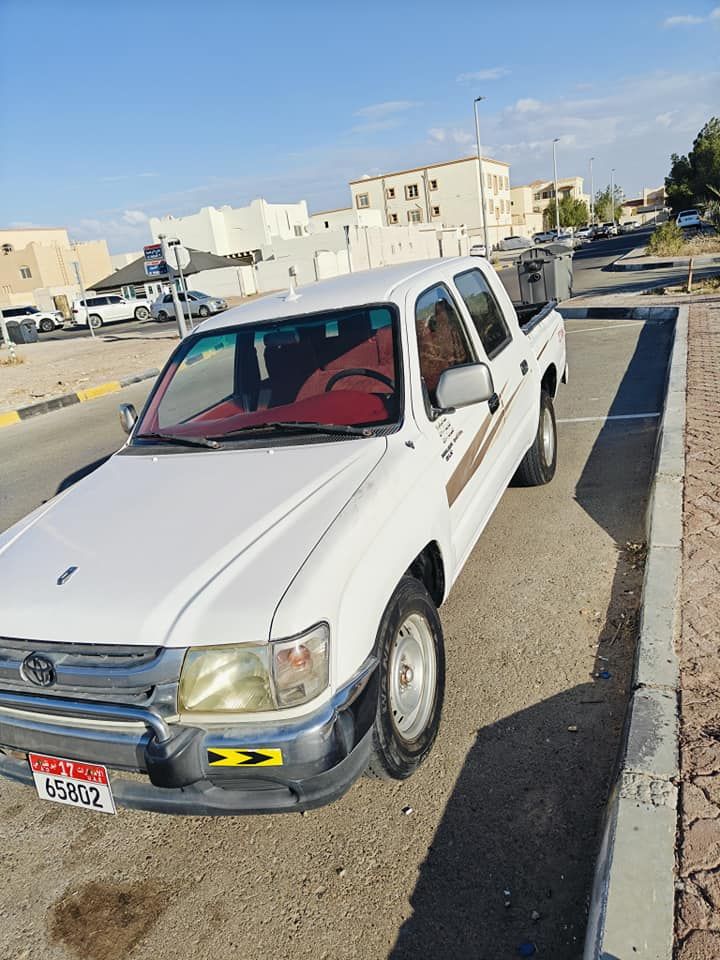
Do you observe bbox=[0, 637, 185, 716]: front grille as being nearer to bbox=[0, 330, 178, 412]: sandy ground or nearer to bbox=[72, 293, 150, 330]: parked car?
bbox=[0, 330, 178, 412]: sandy ground

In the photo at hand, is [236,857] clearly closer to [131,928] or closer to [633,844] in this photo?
[131,928]

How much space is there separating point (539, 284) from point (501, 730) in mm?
13521

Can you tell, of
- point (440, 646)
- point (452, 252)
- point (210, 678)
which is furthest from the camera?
point (452, 252)

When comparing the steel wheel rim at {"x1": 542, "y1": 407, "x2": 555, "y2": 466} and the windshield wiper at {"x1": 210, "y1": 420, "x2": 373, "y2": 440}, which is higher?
the windshield wiper at {"x1": 210, "y1": 420, "x2": 373, "y2": 440}

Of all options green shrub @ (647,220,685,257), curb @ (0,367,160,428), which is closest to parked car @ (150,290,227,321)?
curb @ (0,367,160,428)

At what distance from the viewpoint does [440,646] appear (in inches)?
115

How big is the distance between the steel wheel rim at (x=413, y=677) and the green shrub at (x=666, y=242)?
27573mm

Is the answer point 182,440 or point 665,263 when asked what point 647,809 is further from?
point 665,263

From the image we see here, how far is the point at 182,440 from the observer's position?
3.39 meters

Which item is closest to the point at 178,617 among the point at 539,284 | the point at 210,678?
the point at 210,678

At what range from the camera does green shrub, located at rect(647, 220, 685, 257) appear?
26547 mm

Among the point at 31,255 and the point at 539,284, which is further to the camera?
the point at 31,255

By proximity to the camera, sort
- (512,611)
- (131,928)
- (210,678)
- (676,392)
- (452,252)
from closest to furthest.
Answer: (210,678) → (131,928) → (512,611) → (676,392) → (452,252)

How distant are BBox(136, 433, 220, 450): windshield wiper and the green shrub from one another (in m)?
27.2
